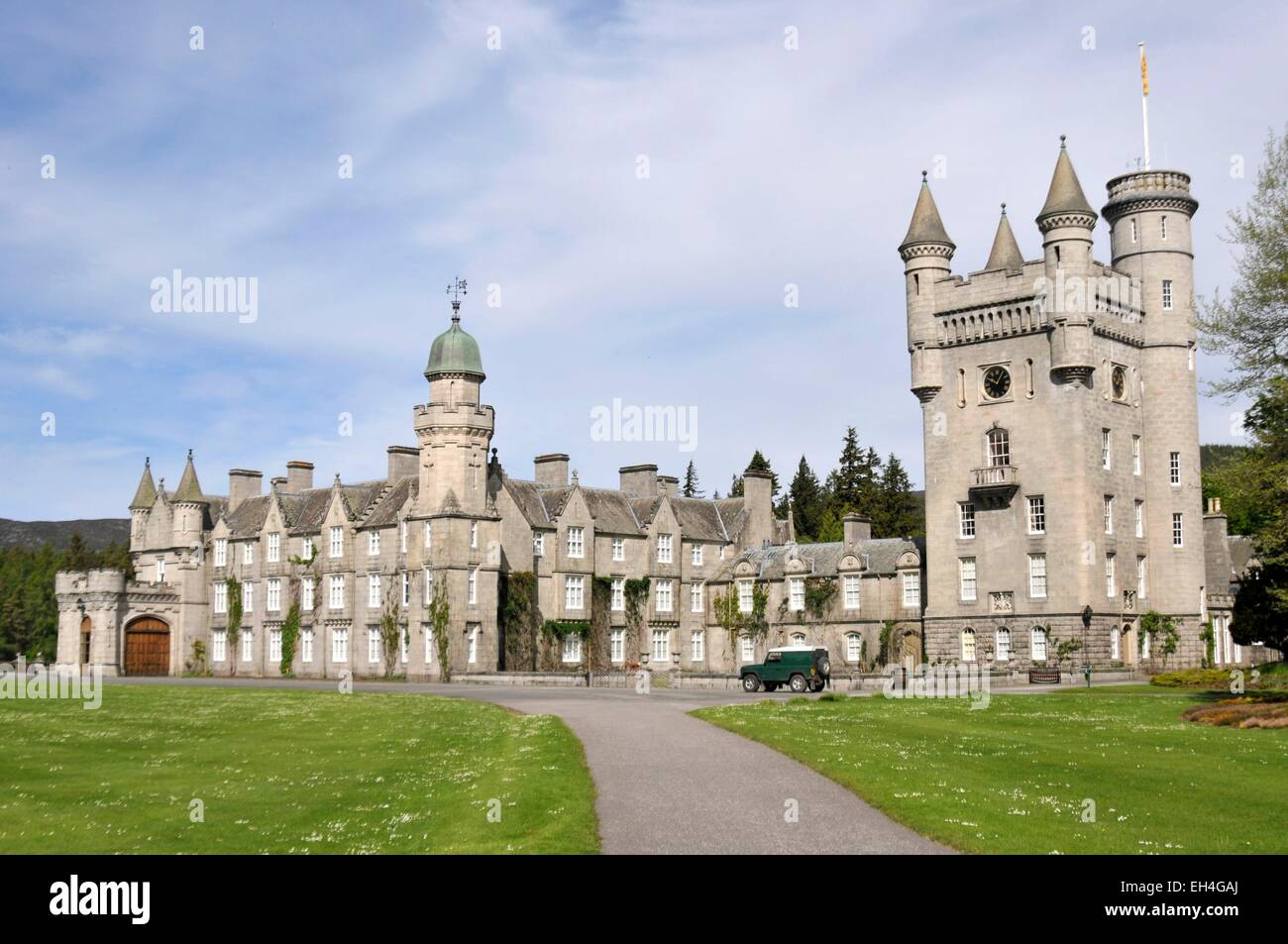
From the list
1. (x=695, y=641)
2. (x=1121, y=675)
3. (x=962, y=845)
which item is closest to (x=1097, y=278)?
(x=1121, y=675)

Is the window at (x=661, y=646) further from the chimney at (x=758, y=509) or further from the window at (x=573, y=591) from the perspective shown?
the chimney at (x=758, y=509)

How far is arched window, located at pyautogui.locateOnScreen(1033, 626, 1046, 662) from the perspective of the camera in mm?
59062

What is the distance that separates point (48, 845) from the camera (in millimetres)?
16766

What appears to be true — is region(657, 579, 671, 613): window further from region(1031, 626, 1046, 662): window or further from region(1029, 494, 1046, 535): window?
region(1031, 626, 1046, 662): window

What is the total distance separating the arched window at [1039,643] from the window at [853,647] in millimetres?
10106

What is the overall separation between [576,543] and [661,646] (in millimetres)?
8359

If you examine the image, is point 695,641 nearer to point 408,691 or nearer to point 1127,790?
point 408,691

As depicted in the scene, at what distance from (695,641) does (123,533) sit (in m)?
148

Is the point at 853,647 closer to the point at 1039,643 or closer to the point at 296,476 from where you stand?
the point at 1039,643

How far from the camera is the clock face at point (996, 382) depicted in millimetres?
61938

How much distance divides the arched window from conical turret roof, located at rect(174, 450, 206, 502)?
50435mm

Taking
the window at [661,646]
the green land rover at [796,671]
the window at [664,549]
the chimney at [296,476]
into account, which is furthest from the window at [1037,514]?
the chimney at [296,476]

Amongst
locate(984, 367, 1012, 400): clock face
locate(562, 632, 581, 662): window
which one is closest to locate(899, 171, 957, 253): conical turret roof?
locate(984, 367, 1012, 400): clock face

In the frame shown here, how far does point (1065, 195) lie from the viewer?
5934 cm
